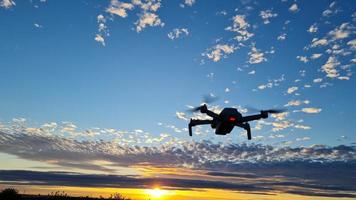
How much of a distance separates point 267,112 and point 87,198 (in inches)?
2731

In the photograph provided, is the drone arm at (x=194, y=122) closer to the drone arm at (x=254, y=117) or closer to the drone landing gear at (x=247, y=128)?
the drone landing gear at (x=247, y=128)

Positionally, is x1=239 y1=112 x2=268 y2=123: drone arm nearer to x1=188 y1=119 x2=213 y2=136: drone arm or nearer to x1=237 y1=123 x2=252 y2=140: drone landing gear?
x1=237 y1=123 x2=252 y2=140: drone landing gear

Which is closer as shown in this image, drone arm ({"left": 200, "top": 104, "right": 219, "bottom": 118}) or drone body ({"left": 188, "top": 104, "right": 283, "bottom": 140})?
drone body ({"left": 188, "top": 104, "right": 283, "bottom": 140})

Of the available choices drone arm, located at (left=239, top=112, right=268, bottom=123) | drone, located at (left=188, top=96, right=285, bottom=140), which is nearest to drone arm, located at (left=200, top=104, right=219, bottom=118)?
drone, located at (left=188, top=96, right=285, bottom=140)

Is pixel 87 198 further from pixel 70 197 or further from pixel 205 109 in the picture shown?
pixel 205 109

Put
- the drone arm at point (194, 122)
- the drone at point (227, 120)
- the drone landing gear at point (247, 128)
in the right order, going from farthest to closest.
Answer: the drone arm at point (194, 122) → the drone landing gear at point (247, 128) → the drone at point (227, 120)

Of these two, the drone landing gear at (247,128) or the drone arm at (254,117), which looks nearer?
the drone arm at (254,117)

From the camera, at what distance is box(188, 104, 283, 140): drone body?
2989cm

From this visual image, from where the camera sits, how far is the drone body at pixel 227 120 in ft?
98.1

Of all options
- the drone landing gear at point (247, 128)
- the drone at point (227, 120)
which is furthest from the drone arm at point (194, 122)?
the drone landing gear at point (247, 128)

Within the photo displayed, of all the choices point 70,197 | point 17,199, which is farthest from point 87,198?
point 17,199

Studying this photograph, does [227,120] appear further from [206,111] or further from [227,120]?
[206,111]

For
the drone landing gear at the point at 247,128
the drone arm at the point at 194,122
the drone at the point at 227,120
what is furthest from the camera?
the drone arm at the point at 194,122

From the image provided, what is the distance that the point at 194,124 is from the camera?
114 ft
